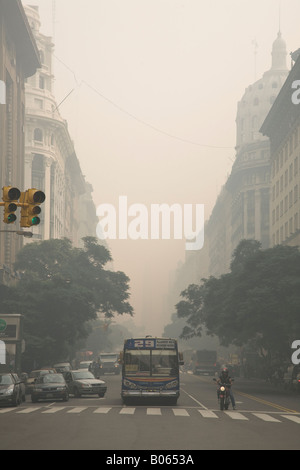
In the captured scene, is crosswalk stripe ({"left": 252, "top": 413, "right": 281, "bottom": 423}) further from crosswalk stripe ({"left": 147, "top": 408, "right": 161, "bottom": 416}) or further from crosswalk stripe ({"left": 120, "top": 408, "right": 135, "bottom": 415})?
crosswalk stripe ({"left": 120, "top": 408, "right": 135, "bottom": 415})

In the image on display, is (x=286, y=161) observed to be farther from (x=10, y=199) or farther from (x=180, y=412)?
(x=10, y=199)

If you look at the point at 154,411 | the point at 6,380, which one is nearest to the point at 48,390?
the point at 6,380

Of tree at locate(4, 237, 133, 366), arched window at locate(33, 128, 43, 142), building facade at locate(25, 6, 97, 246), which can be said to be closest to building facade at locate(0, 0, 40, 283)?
tree at locate(4, 237, 133, 366)

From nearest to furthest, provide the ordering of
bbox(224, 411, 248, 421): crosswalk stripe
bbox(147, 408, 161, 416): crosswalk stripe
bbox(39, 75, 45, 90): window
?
bbox(224, 411, 248, 421): crosswalk stripe
bbox(147, 408, 161, 416): crosswalk stripe
bbox(39, 75, 45, 90): window

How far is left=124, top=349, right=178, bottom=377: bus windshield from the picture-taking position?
36562 millimetres

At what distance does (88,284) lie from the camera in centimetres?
9275

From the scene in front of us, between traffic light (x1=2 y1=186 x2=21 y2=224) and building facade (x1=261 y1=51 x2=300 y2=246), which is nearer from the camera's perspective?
traffic light (x1=2 y1=186 x2=21 y2=224)

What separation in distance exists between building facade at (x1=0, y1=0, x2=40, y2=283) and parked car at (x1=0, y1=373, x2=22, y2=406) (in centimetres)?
4051

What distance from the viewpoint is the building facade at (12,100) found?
85438mm

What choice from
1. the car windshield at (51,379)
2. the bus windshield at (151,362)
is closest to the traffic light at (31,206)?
the bus windshield at (151,362)

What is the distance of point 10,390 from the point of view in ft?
116

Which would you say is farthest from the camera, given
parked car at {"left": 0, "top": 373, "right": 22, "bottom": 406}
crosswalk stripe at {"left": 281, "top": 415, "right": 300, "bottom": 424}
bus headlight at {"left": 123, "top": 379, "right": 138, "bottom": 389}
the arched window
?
the arched window

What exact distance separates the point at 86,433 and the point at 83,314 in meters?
52.3
